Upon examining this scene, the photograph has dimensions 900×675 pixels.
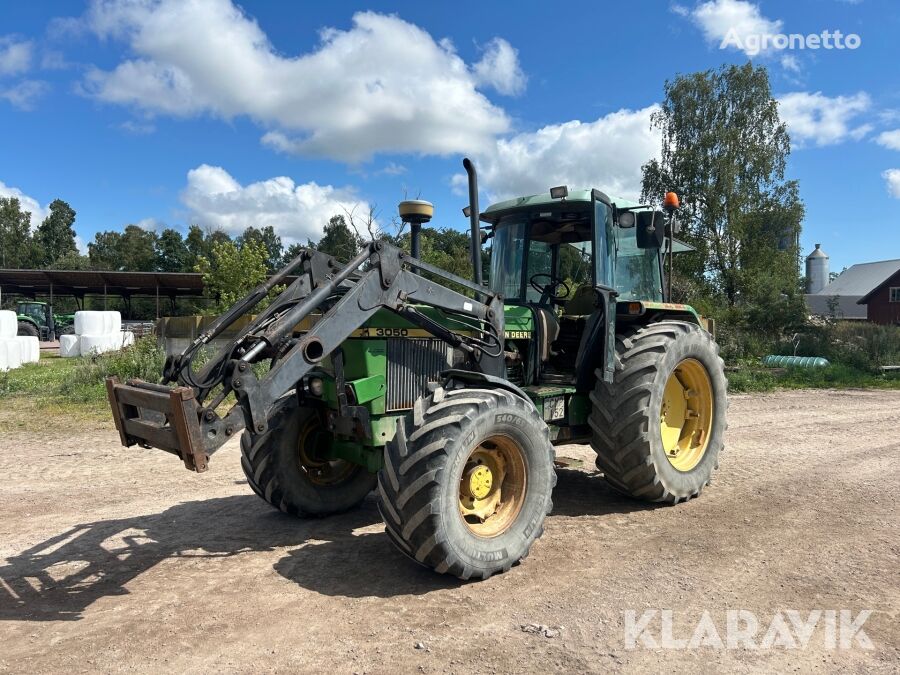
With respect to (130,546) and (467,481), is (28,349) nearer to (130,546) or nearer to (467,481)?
(130,546)

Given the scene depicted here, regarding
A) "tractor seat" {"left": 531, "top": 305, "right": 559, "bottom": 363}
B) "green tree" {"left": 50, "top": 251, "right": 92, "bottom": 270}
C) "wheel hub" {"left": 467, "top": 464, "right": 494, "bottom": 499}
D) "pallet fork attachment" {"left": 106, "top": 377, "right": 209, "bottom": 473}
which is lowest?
"wheel hub" {"left": 467, "top": 464, "right": 494, "bottom": 499}

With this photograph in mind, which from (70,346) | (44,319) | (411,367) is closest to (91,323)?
(70,346)

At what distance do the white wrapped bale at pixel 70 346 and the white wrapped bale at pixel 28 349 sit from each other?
2.55 m

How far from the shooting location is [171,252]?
70.8 metres

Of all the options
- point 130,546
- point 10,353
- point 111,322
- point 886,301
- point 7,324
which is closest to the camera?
point 130,546

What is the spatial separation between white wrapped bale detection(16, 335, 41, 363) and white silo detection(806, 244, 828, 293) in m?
66.3

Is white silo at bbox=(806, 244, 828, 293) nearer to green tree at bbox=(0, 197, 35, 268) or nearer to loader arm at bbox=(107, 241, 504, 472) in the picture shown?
loader arm at bbox=(107, 241, 504, 472)

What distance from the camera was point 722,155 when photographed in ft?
97.1

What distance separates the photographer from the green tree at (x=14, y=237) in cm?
6469

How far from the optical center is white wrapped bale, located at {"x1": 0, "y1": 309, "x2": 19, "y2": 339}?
19422mm

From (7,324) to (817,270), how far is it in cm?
6889

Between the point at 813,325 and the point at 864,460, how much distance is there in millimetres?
15163

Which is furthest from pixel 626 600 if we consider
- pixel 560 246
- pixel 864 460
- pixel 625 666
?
pixel 864 460

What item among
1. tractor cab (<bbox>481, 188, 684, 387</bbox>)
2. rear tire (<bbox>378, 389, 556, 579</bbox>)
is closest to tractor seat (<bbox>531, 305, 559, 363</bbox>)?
tractor cab (<bbox>481, 188, 684, 387</bbox>)
